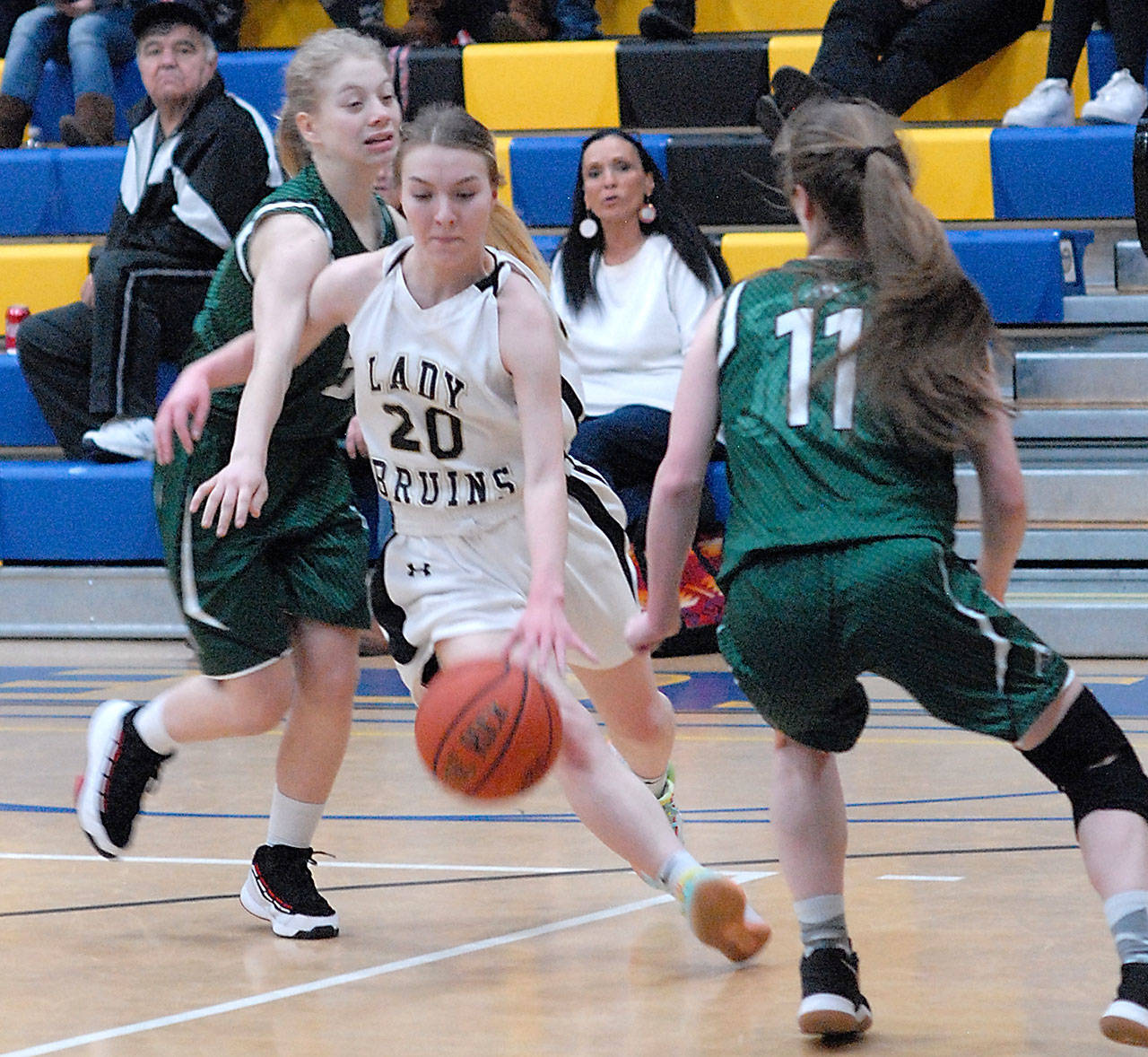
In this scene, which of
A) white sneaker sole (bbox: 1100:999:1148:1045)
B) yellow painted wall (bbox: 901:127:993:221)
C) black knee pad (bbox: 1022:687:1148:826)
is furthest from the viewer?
yellow painted wall (bbox: 901:127:993:221)

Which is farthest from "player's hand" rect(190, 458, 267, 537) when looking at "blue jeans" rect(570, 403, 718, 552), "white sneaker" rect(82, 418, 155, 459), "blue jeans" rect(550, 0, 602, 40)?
"blue jeans" rect(550, 0, 602, 40)

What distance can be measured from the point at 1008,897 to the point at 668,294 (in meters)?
3.29

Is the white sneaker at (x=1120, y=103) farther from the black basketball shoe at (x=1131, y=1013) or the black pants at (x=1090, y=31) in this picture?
the black basketball shoe at (x=1131, y=1013)

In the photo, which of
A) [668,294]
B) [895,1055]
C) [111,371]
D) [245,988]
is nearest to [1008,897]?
[895,1055]

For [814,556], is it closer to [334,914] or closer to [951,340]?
[951,340]

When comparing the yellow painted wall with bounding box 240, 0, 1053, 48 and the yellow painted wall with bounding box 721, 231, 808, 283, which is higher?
the yellow painted wall with bounding box 240, 0, 1053, 48

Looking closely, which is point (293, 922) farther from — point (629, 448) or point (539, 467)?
point (629, 448)

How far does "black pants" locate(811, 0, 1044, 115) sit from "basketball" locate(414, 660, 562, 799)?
461cm

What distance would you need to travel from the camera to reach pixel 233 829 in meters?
3.89

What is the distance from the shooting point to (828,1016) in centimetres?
241

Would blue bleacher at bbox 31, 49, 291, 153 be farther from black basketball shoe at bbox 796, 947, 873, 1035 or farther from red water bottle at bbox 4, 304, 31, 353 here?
black basketball shoe at bbox 796, 947, 873, 1035

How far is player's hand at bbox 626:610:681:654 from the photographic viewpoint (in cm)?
254

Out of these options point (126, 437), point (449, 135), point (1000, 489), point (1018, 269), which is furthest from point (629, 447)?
point (1000, 489)

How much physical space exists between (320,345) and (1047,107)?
4.21 meters
